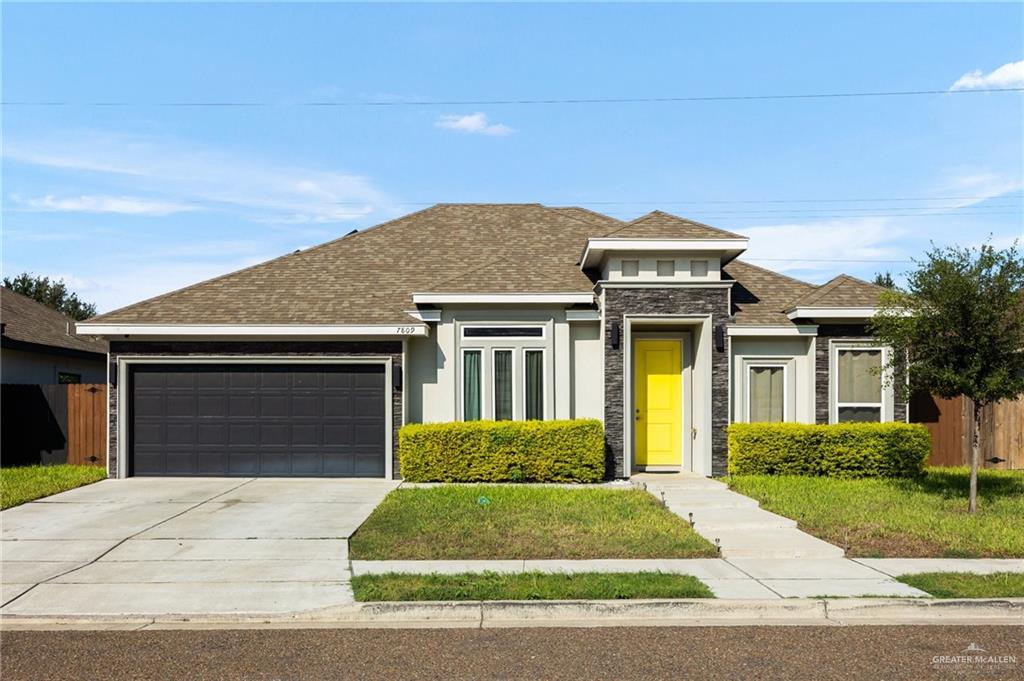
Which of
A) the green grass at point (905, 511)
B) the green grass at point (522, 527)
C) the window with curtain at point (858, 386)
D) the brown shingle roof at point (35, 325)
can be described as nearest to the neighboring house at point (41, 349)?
the brown shingle roof at point (35, 325)

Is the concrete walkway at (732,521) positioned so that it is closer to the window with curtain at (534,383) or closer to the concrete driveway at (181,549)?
the window with curtain at (534,383)

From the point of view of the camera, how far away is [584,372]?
16.8m

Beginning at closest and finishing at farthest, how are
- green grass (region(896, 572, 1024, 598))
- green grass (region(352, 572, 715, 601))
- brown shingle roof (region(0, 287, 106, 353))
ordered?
green grass (region(352, 572, 715, 601)) → green grass (region(896, 572, 1024, 598)) → brown shingle roof (region(0, 287, 106, 353))

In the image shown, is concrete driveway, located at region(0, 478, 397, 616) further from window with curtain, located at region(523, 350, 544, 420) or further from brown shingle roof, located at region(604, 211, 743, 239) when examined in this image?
brown shingle roof, located at region(604, 211, 743, 239)

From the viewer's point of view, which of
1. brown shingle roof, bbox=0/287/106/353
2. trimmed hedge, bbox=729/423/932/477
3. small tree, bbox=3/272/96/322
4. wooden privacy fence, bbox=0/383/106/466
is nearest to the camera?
trimmed hedge, bbox=729/423/932/477

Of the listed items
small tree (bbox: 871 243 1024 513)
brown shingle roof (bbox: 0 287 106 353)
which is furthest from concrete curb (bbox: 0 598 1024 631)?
brown shingle roof (bbox: 0 287 106 353)

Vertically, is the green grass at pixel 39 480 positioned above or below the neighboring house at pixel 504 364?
below

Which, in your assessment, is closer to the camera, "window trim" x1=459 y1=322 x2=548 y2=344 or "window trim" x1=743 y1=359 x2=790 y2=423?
"window trim" x1=459 y1=322 x2=548 y2=344

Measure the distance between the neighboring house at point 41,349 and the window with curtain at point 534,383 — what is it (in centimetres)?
1004

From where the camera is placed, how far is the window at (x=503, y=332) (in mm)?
16406

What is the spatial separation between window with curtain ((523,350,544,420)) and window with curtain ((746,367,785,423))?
424 cm

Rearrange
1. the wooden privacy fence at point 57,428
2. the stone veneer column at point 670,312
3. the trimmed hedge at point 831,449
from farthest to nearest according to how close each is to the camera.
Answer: the wooden privacy fence at point 57,428 → the stone veneer column at point 670,312 → the trimmed hedge at point 831,449

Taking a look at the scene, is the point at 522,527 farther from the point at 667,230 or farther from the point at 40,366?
the point at 40,366

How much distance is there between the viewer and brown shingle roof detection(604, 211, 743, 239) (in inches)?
622
